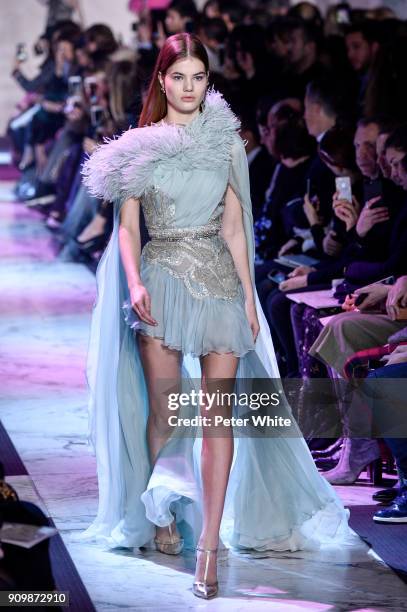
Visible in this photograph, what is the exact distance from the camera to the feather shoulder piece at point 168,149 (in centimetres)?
373

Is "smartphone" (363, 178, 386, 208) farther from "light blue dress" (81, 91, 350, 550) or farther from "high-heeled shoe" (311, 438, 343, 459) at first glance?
"light blue dress" (81, 91, 350, 550)

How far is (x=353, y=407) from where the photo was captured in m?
4.55

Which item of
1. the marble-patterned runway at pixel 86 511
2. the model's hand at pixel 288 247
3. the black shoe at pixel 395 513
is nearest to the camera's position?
the marble-patterned runway at pixel 86 511

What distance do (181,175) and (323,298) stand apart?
1.61 metres

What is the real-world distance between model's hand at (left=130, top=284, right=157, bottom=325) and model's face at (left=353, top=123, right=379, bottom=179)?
1.98 metres

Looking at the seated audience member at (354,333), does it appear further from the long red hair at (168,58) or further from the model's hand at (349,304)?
the long red hair at (168,58)

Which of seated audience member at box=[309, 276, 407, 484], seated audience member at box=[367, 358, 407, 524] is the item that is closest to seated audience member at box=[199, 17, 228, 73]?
seated audience member at box=[309, 276, 407, 484]

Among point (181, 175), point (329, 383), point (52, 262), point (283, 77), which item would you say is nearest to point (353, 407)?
point (329, 383)

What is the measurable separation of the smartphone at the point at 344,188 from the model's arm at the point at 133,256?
1.86 metres

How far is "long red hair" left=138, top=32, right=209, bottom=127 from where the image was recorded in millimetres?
3684

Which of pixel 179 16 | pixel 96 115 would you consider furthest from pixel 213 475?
pixel 179 16

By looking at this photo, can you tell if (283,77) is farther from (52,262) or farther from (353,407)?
(353,407)

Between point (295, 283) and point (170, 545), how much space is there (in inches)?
75.1

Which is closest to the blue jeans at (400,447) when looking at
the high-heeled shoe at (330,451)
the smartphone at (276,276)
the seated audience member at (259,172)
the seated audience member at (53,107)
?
the high-heeled shoe at (330,451)
